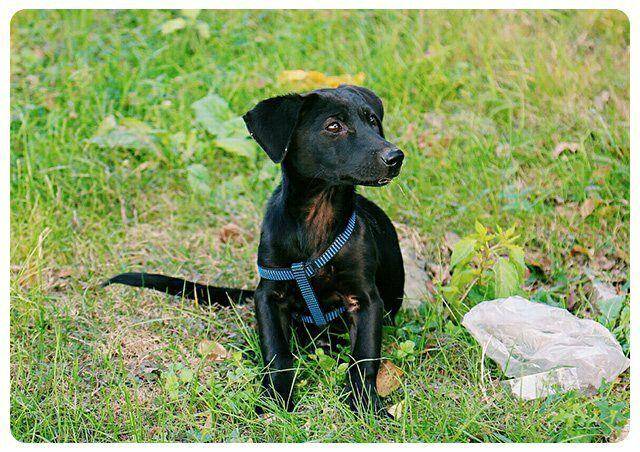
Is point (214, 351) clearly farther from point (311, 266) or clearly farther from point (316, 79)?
point (316, 79)

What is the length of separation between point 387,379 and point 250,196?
1.93 meters

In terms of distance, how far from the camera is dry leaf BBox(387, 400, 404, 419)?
2938 mm

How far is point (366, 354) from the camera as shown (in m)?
3.11

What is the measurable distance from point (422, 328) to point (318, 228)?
727mm

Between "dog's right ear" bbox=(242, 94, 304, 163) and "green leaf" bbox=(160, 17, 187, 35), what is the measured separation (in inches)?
121

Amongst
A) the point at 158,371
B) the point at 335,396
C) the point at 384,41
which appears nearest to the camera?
the point at 335,396

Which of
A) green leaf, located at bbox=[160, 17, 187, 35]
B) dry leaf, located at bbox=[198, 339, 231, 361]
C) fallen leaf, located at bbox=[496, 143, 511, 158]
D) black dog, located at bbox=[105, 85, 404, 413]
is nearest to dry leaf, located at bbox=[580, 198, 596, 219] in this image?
fallen leaf, located at bbox=[496, 143, 511, 158]

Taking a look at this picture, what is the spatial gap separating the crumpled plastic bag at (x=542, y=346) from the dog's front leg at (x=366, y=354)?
463 mm

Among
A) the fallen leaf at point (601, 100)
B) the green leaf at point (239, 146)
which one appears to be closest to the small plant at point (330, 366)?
the green leaf at point (239, 146)

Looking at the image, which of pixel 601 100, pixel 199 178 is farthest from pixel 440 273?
pixel 601 100

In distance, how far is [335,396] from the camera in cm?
307

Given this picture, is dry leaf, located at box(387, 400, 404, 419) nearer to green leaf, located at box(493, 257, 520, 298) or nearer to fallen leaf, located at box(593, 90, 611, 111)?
green leaf, located at box(493, 257, 520, 298)
